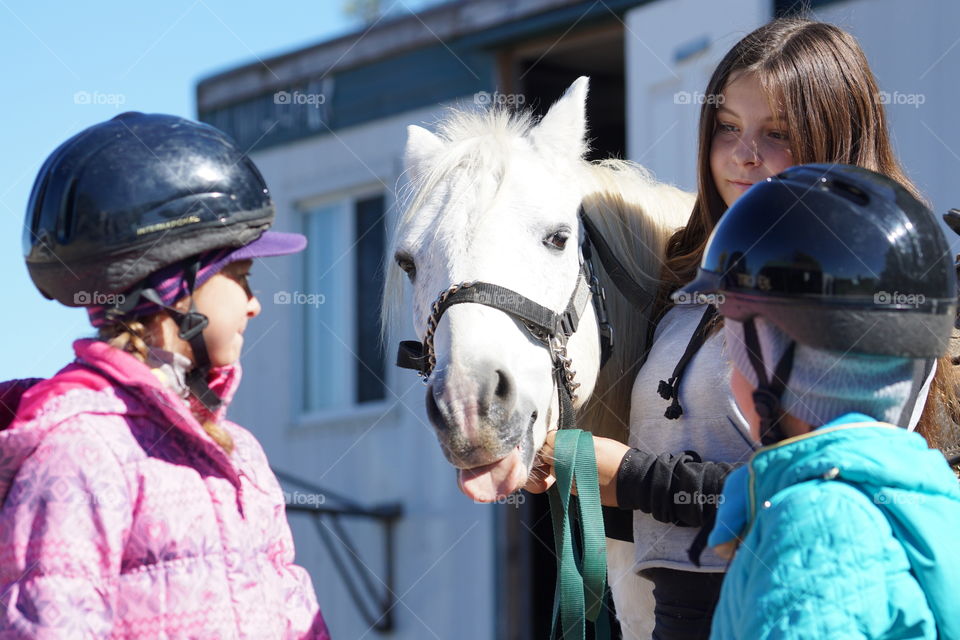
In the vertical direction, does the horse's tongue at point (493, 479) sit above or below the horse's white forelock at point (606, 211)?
below

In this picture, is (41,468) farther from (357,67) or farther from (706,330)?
(357,67)

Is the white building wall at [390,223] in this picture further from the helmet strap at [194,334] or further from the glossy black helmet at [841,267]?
the glossy black helmet at [841,267]

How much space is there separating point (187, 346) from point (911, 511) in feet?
3.88

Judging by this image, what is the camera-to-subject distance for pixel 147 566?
1656mm

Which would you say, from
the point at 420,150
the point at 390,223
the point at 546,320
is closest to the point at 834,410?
the point at 546,320

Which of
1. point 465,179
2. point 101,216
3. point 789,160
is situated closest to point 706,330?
point 789,160

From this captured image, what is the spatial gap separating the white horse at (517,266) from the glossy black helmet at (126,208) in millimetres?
518

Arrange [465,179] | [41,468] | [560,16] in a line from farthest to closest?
[560,16] → [465,179] → [41,468]

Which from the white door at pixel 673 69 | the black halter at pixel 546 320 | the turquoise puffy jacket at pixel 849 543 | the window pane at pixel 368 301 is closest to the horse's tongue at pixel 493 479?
the black halter at pixel 546 320

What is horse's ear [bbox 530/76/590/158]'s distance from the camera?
2.70 meters

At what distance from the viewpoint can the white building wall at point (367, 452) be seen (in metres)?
7.07

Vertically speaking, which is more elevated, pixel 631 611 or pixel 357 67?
pixel 357 67

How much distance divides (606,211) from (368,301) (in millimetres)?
5362

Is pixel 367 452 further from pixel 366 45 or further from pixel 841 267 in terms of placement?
pixel 841 267
